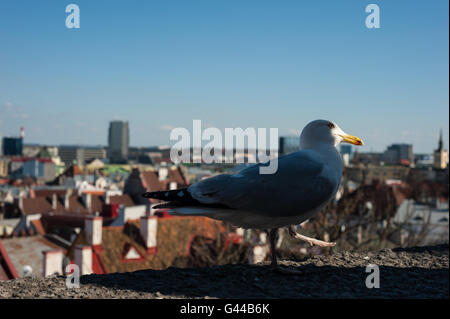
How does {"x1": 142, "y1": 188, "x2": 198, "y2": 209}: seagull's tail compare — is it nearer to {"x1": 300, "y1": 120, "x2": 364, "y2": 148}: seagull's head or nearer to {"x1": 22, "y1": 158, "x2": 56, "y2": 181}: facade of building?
{"x1": 300, "y1": 120, "x2": 364, "y2": 148}: seagull's head

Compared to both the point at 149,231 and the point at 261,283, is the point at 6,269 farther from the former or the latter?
the point at 261,283

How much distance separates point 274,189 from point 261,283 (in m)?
0.77

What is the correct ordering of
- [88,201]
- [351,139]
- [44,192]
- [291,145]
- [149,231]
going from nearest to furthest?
[351,139] → [291,145] → [149,231] → [88,201] → [44,192]

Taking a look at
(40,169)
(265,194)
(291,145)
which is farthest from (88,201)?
(40,169)

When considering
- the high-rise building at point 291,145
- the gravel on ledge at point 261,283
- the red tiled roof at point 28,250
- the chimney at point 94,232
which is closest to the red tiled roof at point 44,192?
the red tiled roof at point 28,250

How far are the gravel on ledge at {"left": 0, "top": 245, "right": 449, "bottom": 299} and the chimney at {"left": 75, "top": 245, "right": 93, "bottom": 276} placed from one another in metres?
10.3

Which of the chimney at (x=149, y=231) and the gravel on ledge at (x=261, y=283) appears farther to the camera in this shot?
the chimney at (x=149, y=231)

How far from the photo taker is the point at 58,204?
4453 cm

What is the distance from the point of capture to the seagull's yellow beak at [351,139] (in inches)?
A: 174

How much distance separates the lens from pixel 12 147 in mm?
169500

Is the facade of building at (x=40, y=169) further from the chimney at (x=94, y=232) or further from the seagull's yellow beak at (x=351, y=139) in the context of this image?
the seagull's yellow beak at (x=351, y=139)

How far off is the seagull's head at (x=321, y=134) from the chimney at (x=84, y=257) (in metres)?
11.3

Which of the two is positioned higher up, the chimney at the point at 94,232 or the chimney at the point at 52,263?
the chimney at the point at 94,232
